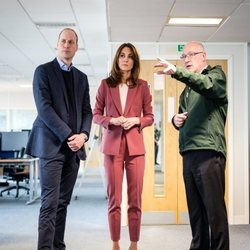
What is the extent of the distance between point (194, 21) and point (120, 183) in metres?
1.94

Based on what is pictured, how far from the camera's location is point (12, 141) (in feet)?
20.8

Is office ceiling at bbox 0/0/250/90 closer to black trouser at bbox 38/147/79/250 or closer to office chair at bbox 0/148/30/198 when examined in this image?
black trouser at bbox 38/147/79/250

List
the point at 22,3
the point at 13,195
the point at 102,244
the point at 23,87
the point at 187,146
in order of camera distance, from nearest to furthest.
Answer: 1. the point at 187,146
2. the point at 102,244
3. the point at 22,3
4. the point at 13,195
5. the point at 23,87

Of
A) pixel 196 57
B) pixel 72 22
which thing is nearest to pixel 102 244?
pixel 196 57

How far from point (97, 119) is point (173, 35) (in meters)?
1.92

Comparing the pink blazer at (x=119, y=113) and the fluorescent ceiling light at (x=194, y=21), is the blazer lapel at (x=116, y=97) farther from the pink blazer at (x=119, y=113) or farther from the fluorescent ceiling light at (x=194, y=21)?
the fluorescent ceiling light at (x=194, y=21)

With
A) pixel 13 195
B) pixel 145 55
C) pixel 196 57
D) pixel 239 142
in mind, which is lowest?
pixel 13 195

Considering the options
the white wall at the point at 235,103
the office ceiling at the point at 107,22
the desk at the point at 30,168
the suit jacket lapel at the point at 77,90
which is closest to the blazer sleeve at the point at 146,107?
the suit jacket lapel at the point at 77,90

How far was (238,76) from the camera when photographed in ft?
14.0

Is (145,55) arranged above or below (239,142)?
above

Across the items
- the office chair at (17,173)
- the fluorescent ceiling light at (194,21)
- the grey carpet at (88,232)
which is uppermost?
the fluorescent ceiling light at (194,21)

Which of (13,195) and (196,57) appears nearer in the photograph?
(196,57)

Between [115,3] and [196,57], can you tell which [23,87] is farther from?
[196,57]

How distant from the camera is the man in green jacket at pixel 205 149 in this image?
2.02 metres
